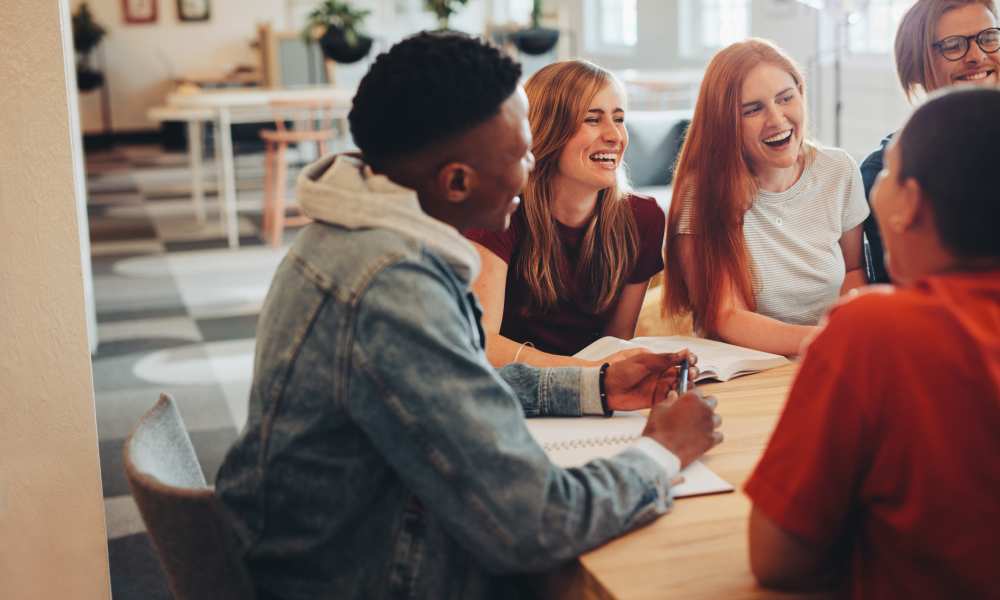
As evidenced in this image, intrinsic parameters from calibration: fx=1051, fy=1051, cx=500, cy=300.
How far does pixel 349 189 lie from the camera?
3.64 feet

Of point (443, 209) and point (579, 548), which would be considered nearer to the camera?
point (579, 548)

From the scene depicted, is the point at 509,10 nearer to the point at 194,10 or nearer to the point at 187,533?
the point at 194,10

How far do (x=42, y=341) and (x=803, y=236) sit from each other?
1.40 metres

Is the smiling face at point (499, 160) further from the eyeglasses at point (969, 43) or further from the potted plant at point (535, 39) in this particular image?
the potted plant at point (535, 39)

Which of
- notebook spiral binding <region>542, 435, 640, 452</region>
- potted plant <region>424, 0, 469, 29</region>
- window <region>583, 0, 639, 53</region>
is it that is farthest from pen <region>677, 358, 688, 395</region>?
window <region>583, 0, 639, 53</region>

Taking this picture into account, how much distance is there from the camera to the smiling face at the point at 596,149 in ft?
6.59

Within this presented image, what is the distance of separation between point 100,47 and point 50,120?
12216mm

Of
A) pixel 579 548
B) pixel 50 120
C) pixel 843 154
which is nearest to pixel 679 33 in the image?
pixel 843 154

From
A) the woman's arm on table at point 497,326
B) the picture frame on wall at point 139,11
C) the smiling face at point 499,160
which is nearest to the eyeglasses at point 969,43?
the woman's arm on table at point 497,326

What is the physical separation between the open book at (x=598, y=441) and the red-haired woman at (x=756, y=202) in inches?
23.3

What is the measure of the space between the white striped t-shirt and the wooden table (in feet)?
2.71

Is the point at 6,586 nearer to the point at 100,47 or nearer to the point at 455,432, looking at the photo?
the point at 455,432

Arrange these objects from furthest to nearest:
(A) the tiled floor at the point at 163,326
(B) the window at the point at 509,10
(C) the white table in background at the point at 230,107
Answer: (B) the window at the point at 509,10 → (C) the white table in background at the point at 230,107 → (A) the tiled floor at the point at 163,326

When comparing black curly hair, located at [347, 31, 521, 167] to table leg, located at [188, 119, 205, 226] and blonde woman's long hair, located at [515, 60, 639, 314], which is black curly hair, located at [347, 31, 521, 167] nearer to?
blonde woman's long hair, located at [515, 60, 639, 314]
